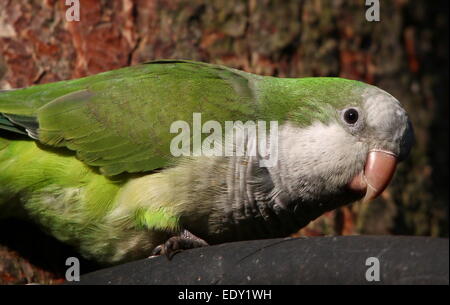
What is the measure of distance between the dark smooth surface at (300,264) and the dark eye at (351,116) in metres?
1.02

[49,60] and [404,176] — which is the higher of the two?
[49,60]

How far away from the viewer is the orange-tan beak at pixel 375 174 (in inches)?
127

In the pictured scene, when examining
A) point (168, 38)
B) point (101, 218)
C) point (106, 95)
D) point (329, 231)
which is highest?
point (168, 38)

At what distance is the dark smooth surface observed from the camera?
2170 mm

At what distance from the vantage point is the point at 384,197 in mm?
4672

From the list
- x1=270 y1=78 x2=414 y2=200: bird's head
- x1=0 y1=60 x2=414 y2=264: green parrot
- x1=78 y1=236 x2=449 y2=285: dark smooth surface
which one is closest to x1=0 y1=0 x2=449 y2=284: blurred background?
x1=0 y1=60 x2=414 y2=264: green parrot

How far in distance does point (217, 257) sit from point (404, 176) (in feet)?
8.63

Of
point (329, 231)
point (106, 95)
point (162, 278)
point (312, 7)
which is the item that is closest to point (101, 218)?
point (106, 95)

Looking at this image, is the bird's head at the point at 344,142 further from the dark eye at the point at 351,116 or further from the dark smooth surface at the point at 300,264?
the dark smooth surface at the point at 300,264

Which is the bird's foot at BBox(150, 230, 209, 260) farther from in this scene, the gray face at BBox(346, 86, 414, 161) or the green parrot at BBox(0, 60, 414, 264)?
the gray face at BBox(346, 86, 414, 161)

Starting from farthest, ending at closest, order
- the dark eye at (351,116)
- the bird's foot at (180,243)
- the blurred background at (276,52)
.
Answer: the blurred background at (276,52) < the dark eye at (351,116) < the bird's foot at (180,243)

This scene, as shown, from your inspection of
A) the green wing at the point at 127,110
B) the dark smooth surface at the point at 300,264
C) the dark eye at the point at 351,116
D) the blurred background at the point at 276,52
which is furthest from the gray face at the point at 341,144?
the blurred background at the point at 276,52
